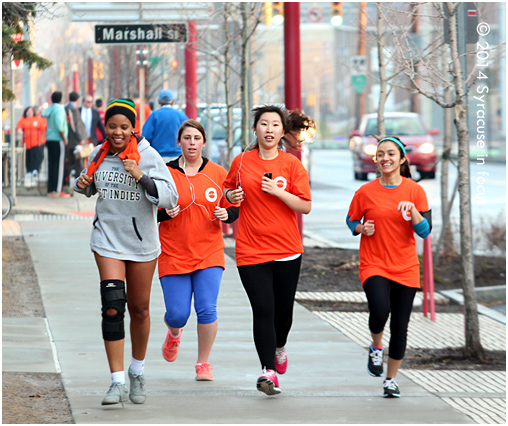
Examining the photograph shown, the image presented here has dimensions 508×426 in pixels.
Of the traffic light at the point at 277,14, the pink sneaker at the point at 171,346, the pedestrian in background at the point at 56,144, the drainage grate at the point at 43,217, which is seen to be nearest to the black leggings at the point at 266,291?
the pink sneaker at the point at 171,346

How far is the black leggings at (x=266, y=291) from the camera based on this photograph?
6.24 metres

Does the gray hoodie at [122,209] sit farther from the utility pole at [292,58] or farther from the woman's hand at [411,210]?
the utility pole at [292,58]

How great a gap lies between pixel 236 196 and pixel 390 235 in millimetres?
1018

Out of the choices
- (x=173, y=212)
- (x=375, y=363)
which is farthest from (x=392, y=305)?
(x=173, y=212)

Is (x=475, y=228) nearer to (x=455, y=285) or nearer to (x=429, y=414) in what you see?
(x=455, y=285)

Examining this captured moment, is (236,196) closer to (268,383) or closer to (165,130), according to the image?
(268,383)

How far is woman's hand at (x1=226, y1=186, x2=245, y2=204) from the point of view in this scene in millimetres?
6160

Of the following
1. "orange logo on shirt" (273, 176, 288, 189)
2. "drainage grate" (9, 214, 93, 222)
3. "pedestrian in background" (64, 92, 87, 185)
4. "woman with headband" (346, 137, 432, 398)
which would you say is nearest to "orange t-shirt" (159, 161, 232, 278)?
"orange logo on shirt" (273, 176, 288, 189)

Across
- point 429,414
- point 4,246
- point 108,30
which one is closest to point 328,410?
point 429,414

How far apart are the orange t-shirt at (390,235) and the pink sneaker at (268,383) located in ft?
2.74

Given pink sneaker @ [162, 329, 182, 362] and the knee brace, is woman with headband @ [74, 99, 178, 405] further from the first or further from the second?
pink sneaker @ [162, 329, 182, 362]

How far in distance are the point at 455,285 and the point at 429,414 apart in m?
5.66

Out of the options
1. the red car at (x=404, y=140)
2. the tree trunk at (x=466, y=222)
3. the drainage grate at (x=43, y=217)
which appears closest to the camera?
the tree trunk at (x=466, y=222)

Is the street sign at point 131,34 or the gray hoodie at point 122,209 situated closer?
the gray hoodie at point 122,209
